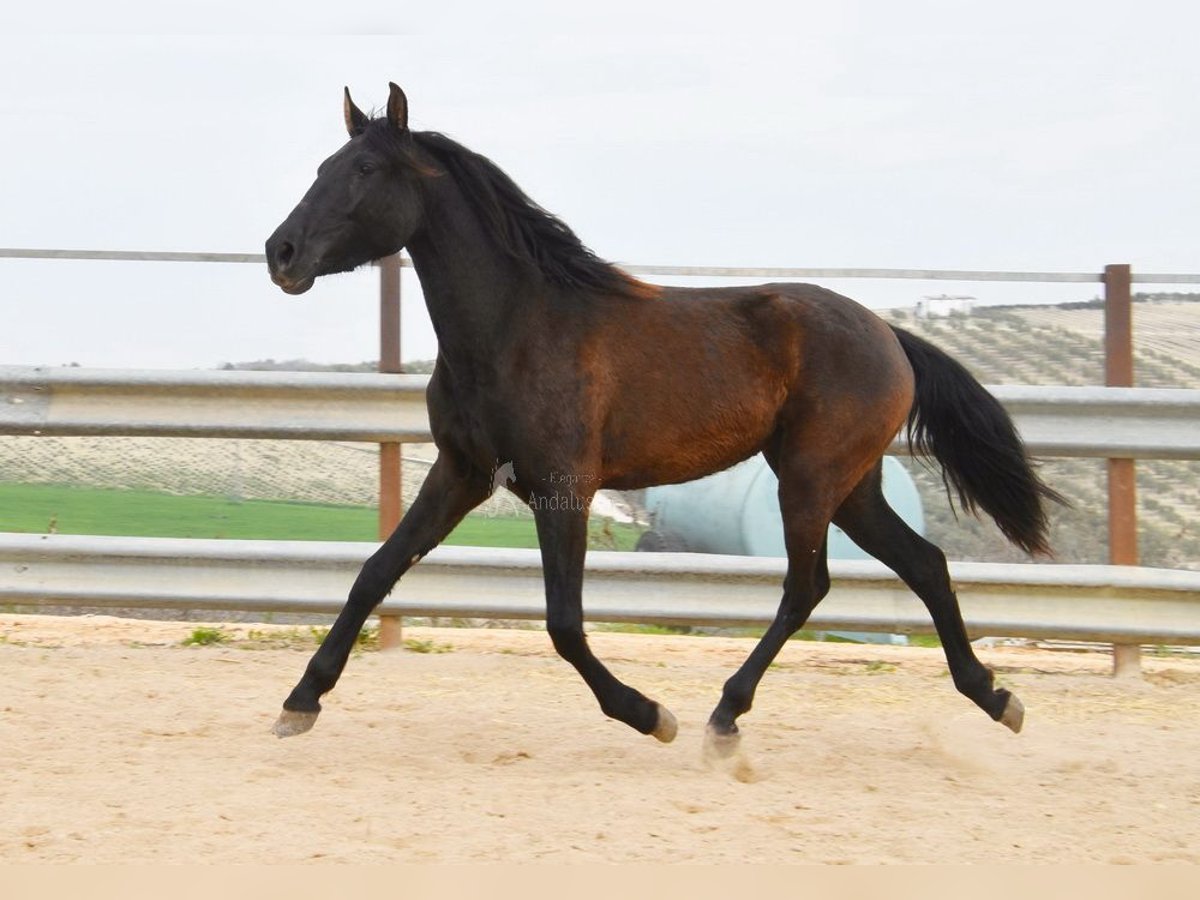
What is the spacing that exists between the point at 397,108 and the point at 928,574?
2505 mm

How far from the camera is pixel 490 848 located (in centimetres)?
380

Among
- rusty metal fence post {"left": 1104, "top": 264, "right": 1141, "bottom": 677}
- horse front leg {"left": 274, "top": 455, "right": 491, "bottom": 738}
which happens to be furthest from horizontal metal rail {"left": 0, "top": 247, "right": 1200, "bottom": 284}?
horse front leg {"left": 274, "top": 455, "right": 491, "bottom": 738}

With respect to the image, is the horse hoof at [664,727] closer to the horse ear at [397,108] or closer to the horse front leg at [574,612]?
the horse front leg at [574,612]

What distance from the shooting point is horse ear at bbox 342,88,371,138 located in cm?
508

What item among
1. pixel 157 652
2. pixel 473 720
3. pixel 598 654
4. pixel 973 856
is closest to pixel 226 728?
pixel 473 720

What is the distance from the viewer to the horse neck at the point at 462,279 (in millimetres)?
5066

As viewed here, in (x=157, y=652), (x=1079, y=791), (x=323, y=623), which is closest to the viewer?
(x=1079, y=791)

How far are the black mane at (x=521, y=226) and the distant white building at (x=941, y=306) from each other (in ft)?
7.08

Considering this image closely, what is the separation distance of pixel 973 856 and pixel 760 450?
199cm

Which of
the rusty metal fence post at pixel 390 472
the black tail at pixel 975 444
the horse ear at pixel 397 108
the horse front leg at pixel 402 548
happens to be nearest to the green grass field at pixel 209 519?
the rusty metal fence post at pixel 390 472

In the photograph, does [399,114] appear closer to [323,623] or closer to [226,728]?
[226,728]

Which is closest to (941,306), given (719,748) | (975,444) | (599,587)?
(975,444)

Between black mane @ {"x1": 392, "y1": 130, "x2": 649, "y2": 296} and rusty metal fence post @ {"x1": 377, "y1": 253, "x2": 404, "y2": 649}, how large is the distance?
1.70 metres

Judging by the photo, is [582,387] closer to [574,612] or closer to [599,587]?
[574,612]
